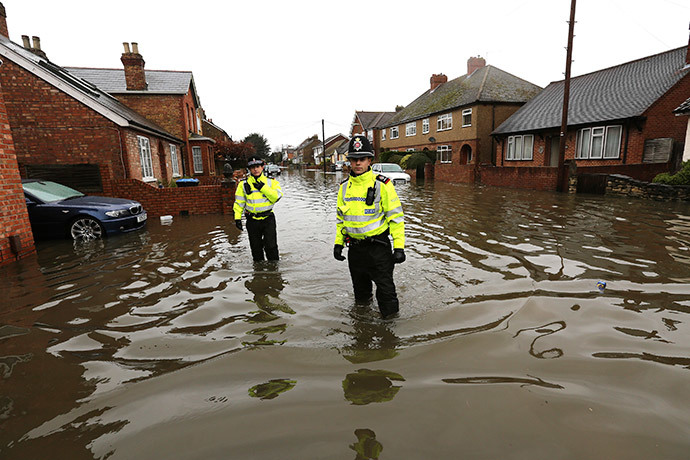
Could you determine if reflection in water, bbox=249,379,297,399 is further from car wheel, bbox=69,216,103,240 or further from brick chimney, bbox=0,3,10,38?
brick chimney, bbox=0,3,10,38

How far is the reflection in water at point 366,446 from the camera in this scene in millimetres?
2146

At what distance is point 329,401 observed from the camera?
267cm

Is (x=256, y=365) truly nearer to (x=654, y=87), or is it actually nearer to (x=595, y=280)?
(x=595, y=280)

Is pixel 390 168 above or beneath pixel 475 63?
beneath

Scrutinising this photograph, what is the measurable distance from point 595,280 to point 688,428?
3115 mm

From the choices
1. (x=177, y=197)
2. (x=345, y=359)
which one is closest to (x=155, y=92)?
(x=177, y=197)

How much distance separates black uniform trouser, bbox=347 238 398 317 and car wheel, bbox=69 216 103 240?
730cm

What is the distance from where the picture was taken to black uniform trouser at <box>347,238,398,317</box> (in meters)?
3.80

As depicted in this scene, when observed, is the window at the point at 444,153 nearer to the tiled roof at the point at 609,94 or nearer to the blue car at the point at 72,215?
the tiled roof at the point at 609,94

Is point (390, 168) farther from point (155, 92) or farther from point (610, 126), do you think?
point (155, 92)

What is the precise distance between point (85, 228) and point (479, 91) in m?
27.4

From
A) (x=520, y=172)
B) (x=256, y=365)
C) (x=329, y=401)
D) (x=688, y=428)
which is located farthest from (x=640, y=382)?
(x=520, y=172)

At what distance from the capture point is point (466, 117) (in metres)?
28.7

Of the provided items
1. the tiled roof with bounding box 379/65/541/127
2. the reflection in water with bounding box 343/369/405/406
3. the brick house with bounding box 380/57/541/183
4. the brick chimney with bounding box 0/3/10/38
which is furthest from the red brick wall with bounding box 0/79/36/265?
the tiled roof with bounding box 379/65/541/127
